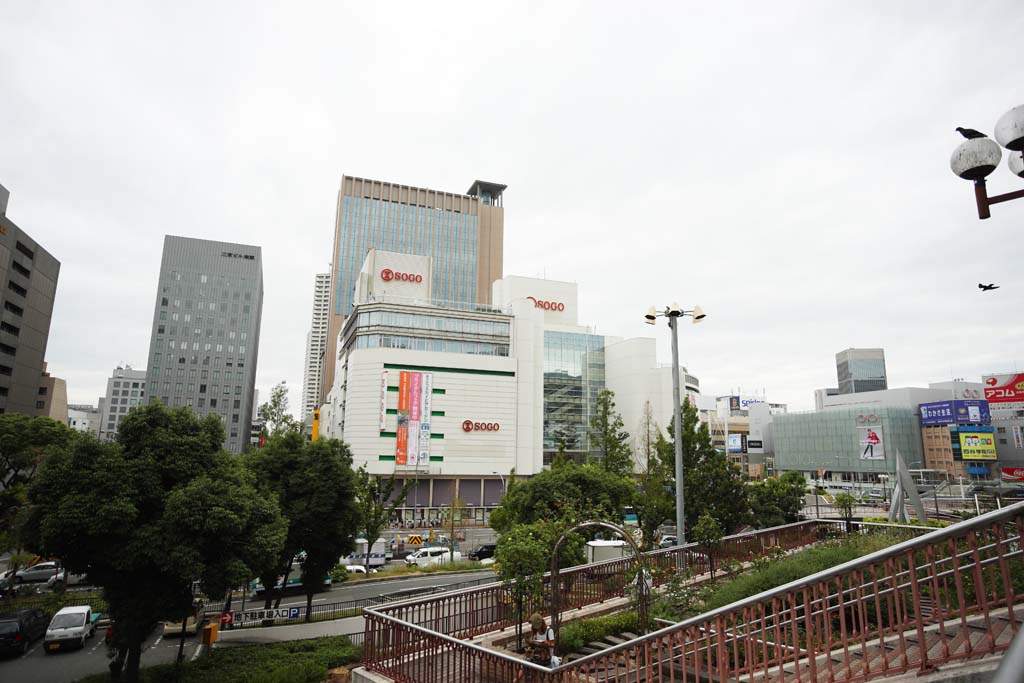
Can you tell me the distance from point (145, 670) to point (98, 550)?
4.04 m

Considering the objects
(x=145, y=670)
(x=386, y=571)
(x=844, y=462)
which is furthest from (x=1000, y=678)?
(x=844, y=462)

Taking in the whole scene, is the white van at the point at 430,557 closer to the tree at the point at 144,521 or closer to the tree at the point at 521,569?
the tree at the point at 144,521

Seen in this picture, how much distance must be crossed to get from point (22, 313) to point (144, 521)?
6081cm

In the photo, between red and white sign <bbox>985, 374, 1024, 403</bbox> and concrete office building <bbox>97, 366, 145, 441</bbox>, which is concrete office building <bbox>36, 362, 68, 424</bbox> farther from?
red and white sign <bbox>985, 374, 1024, 403</bbox>

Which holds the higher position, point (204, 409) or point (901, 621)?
point (204, 409)

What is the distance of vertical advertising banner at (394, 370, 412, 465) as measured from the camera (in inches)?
2500

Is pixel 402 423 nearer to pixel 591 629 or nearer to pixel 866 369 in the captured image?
pixel 591 629

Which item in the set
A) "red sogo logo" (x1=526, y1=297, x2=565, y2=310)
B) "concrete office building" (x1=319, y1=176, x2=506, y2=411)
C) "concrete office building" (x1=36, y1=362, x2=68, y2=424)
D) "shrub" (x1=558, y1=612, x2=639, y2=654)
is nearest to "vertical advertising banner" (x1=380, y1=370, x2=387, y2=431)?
"red sogo logo" (x1=526, y1=297, x2=565, y2=310)

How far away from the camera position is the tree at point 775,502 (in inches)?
861

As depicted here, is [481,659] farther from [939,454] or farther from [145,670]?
[939,454]

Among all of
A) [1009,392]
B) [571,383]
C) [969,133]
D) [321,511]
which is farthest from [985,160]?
[571,383]

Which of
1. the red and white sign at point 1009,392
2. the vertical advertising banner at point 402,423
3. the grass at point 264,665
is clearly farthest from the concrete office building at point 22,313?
the red and white sign at point 1009,392

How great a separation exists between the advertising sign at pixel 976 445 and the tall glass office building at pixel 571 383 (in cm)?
4370

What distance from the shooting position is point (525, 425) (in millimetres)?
70188
